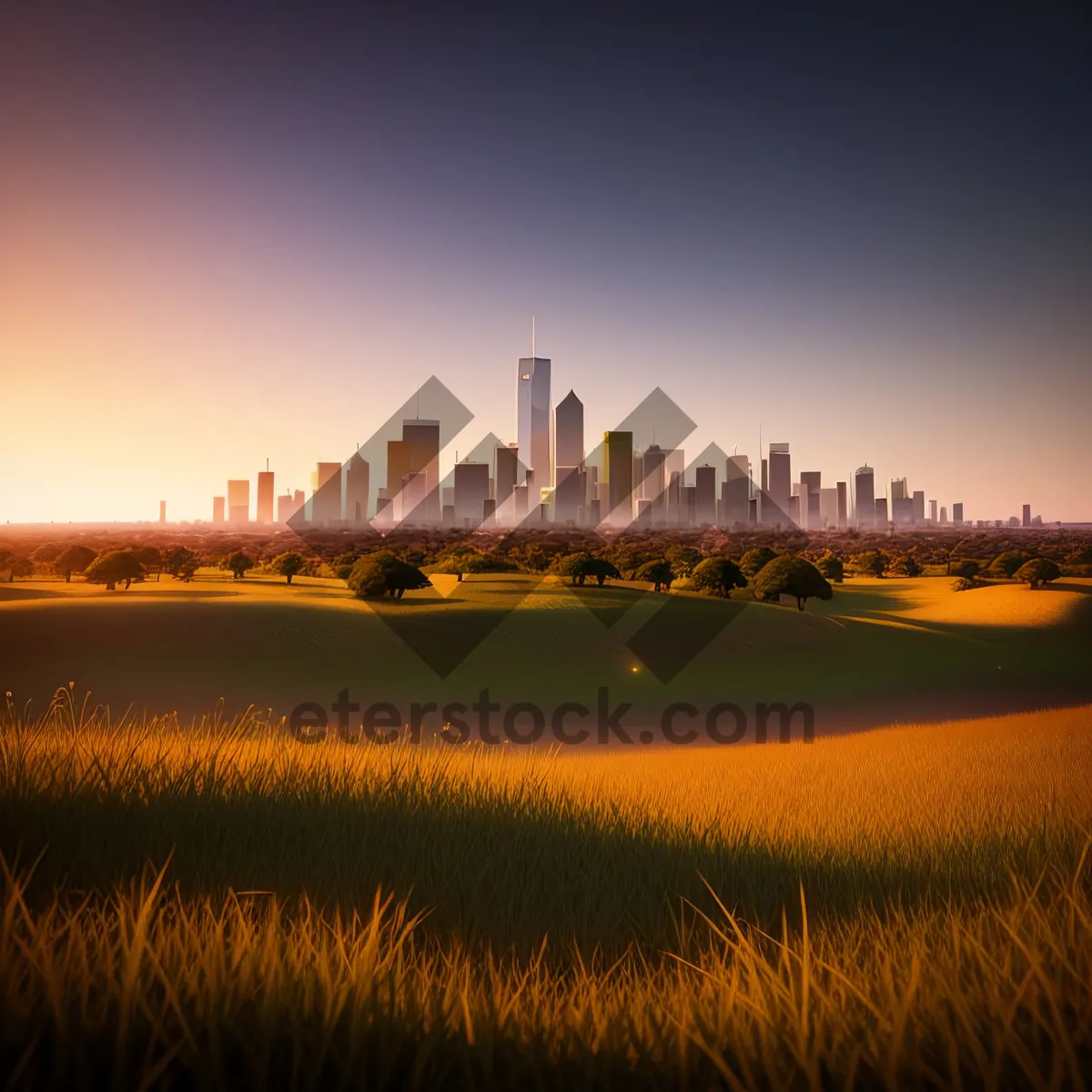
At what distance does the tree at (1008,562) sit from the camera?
25.5 meters

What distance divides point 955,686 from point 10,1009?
62.5 feet

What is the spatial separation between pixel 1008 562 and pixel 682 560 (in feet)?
45.4

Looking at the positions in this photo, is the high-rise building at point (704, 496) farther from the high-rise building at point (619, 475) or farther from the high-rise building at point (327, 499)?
the high-rise building at point (327, 499)

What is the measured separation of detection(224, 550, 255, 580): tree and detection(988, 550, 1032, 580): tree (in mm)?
25295

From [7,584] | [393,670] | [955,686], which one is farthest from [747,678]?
[7,584]

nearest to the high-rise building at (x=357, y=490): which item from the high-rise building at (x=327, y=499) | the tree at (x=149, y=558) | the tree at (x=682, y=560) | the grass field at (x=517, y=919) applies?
the high-rise building at (x=327, y=499)

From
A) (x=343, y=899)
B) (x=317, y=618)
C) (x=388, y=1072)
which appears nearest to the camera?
(x=388, y=1072)

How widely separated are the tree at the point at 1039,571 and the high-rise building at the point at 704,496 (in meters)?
11.7

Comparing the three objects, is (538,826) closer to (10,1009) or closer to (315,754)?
(315,754)

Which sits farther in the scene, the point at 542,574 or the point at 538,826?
the point at 542,574

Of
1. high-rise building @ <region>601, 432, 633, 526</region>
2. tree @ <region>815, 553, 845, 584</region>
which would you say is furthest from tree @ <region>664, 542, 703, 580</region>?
tree @ <region>815, 553, 845, 584</region>

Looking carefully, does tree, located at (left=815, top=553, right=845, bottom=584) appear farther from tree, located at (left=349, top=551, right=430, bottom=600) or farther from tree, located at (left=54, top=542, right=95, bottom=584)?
tree, located at (left=54, top=542, right=95, bottom=584)

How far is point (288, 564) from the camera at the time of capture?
1827 cm

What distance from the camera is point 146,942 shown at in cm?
199
